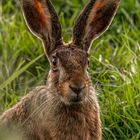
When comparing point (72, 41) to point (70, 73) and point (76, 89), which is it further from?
point (76, 89)

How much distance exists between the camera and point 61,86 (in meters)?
8.27

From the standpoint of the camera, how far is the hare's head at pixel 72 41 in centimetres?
820

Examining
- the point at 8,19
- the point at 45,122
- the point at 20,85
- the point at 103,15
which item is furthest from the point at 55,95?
the point at 8,19

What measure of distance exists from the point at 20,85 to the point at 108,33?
136 centimetres

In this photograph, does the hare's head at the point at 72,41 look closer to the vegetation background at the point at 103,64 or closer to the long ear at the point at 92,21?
the long ear at the point at 92,21

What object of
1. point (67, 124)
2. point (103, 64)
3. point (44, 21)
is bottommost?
point (103, 64)

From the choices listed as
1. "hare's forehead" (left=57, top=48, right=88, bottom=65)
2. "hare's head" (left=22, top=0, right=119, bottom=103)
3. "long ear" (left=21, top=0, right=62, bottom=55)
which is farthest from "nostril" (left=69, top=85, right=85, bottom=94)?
"long ear" (left=21, top=0, right=62, bottom=55)

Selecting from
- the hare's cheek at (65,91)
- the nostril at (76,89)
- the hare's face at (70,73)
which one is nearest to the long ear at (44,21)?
the hare's face at (70,73)

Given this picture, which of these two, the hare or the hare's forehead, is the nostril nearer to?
the hare

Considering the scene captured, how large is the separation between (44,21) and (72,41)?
1.04 feet

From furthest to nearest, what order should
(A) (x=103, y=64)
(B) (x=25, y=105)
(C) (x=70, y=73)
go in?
(A) (x=103, y=64) < (B) (x=25, y=105) < (C) (x=70, y=73)

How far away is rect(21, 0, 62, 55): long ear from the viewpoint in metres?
8.64

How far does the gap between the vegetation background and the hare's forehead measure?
3.13ft

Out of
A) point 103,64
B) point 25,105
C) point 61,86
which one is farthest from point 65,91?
point 103,64
